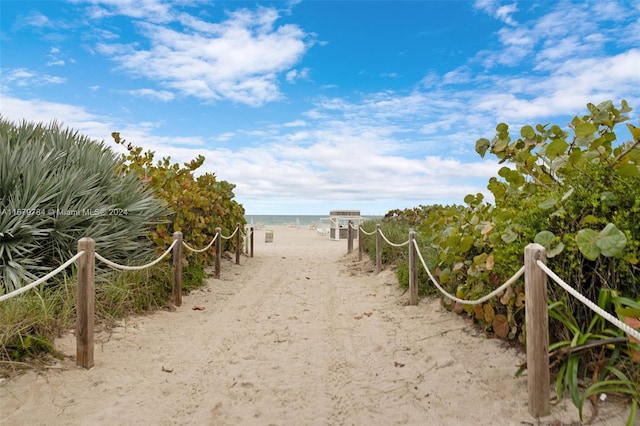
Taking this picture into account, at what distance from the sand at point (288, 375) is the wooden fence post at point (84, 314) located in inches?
5.0

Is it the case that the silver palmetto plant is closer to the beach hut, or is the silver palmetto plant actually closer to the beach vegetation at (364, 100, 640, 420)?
the beach vegetation at (364, 100, 640, 420)

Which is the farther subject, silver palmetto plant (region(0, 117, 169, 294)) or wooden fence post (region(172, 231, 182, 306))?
wooden fence post (region(172, 231, 182, 306))

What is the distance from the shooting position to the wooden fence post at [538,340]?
124 inches

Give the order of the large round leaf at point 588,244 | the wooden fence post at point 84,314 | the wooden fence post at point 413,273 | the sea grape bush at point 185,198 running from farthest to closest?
the sea grape bush at point 185,198
the wooden fence post at point 413,273
the wooden fence post at point 84,314
the large round leaf at point 588,244

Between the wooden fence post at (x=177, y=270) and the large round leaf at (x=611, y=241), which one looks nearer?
the large round leaf at (x=611, y=241)

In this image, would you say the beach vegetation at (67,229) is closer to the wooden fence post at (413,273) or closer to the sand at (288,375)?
the sand at (288,375)

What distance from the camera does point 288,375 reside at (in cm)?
421

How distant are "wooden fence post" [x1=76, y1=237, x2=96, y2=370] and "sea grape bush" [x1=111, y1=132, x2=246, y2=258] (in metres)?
3.10

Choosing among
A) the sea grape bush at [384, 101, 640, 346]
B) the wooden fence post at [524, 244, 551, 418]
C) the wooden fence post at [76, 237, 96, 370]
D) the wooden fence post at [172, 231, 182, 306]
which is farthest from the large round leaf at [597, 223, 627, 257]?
the wooden fence post at [172, 231, 182, 306]

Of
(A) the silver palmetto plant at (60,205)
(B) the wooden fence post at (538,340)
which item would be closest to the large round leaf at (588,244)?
(B) the wooden fence post at (538,340)

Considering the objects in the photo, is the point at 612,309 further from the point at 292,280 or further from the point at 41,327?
the point at 292,280

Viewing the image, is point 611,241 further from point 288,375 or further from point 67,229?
point 67,229

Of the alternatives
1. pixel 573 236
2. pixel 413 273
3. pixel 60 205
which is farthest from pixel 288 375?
pixel 60 205

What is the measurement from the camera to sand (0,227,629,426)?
3379 millimetres
